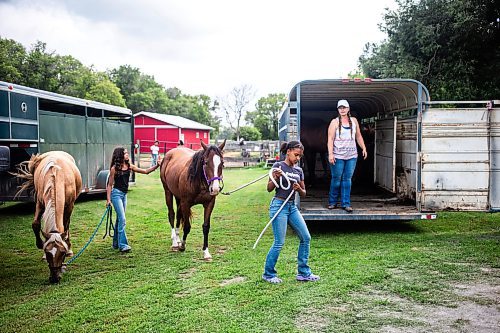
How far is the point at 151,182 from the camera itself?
19.5m

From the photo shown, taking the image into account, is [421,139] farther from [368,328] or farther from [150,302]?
[150,302]

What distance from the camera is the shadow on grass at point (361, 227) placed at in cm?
864

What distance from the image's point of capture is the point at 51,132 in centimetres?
1117

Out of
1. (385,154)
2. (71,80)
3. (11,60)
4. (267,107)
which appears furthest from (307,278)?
(267,107)

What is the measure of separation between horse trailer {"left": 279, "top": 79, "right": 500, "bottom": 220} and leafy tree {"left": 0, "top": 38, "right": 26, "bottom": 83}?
120 feet

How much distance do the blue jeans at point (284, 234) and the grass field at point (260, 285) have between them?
23 centimetres

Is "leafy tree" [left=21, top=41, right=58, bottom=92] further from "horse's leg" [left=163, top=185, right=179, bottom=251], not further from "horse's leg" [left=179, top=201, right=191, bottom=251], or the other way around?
"horse's leg" [left=179, top=201, right=191, bottom=251]

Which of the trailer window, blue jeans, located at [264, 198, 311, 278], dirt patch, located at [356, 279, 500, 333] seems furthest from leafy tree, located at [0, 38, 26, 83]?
dirt patch, located at [356, 279, 500, 333]

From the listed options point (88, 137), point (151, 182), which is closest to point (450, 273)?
point (88, 137)

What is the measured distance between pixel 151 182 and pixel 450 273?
1523cm

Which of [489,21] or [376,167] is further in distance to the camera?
[489,21]

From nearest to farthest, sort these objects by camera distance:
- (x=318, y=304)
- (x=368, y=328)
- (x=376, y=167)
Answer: (x=368, y=328), (x=318, y=304), (x=376, y=167)

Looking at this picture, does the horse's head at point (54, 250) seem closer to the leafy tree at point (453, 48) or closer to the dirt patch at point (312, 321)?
the dirt patch at point (312, 321)

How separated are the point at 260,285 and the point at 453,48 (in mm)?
13297
